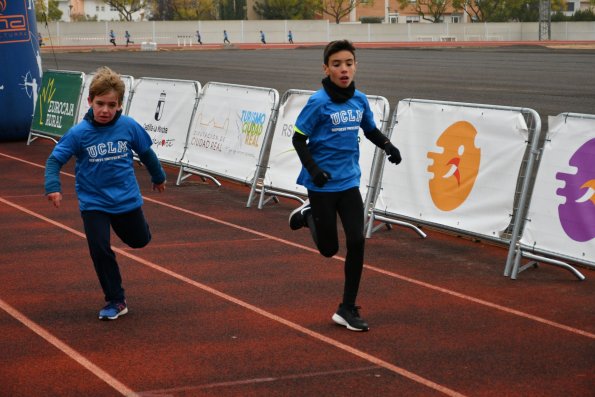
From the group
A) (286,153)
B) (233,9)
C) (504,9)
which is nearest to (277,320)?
(286,153)

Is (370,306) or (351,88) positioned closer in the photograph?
(351,88)

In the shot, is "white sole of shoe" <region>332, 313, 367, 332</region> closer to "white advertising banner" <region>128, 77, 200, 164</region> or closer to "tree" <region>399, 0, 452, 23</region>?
"white advertising banner" <region>128, 77, 200, 164</region>

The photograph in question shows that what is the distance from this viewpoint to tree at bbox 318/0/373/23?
381ft

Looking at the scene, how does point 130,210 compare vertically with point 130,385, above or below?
above

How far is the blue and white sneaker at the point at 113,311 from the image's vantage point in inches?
301

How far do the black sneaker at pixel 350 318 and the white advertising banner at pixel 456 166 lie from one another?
2.69 meters

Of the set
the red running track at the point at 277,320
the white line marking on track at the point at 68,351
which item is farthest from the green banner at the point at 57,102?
the white line marking on track at the point at 68,351

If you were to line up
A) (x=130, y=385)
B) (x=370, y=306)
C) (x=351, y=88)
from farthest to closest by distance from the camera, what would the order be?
(x=370, y=306), (x=351, y=88), (x=130, y=385)

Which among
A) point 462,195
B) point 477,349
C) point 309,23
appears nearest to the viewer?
point 477,349

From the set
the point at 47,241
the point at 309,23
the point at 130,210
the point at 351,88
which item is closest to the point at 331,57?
the point at 351,88

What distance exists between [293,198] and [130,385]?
259 inches

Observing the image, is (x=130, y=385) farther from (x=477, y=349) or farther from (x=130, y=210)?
(x=477, y=349)

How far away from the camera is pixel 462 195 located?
33.1ft

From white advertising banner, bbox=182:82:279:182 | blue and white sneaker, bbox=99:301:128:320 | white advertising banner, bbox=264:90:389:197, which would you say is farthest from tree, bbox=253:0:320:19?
blue and white sneaker, bbox=99:301:128:320
